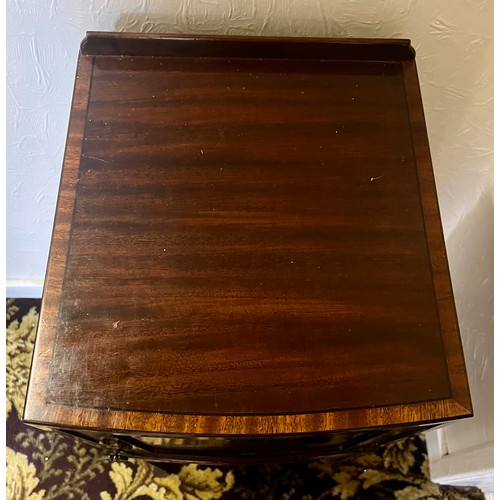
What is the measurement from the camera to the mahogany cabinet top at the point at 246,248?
42 centimetres

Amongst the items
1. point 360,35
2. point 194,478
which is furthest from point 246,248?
point 194,478

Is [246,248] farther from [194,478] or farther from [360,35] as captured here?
[194,478]

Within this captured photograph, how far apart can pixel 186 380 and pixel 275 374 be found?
0.07 meters

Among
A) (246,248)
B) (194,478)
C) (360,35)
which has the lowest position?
(194,478)

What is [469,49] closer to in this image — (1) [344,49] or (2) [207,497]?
(1) [344,49]

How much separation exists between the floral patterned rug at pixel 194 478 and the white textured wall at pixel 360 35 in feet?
0.55

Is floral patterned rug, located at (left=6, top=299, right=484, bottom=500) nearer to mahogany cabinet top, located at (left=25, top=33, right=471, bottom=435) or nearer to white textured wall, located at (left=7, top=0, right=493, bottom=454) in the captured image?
white textured wall, located at (left=7, top=0, right=493, bottom=454)

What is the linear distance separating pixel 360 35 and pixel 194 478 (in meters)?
0.75

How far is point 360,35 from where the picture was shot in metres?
0.58

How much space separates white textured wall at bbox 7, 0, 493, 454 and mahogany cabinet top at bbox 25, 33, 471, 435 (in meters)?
0.04

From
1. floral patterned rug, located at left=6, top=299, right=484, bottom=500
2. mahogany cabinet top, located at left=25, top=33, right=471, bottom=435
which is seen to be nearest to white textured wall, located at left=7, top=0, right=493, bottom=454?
mahogany cabinet top, located at left=25, top=33, right=471, bottom=435
